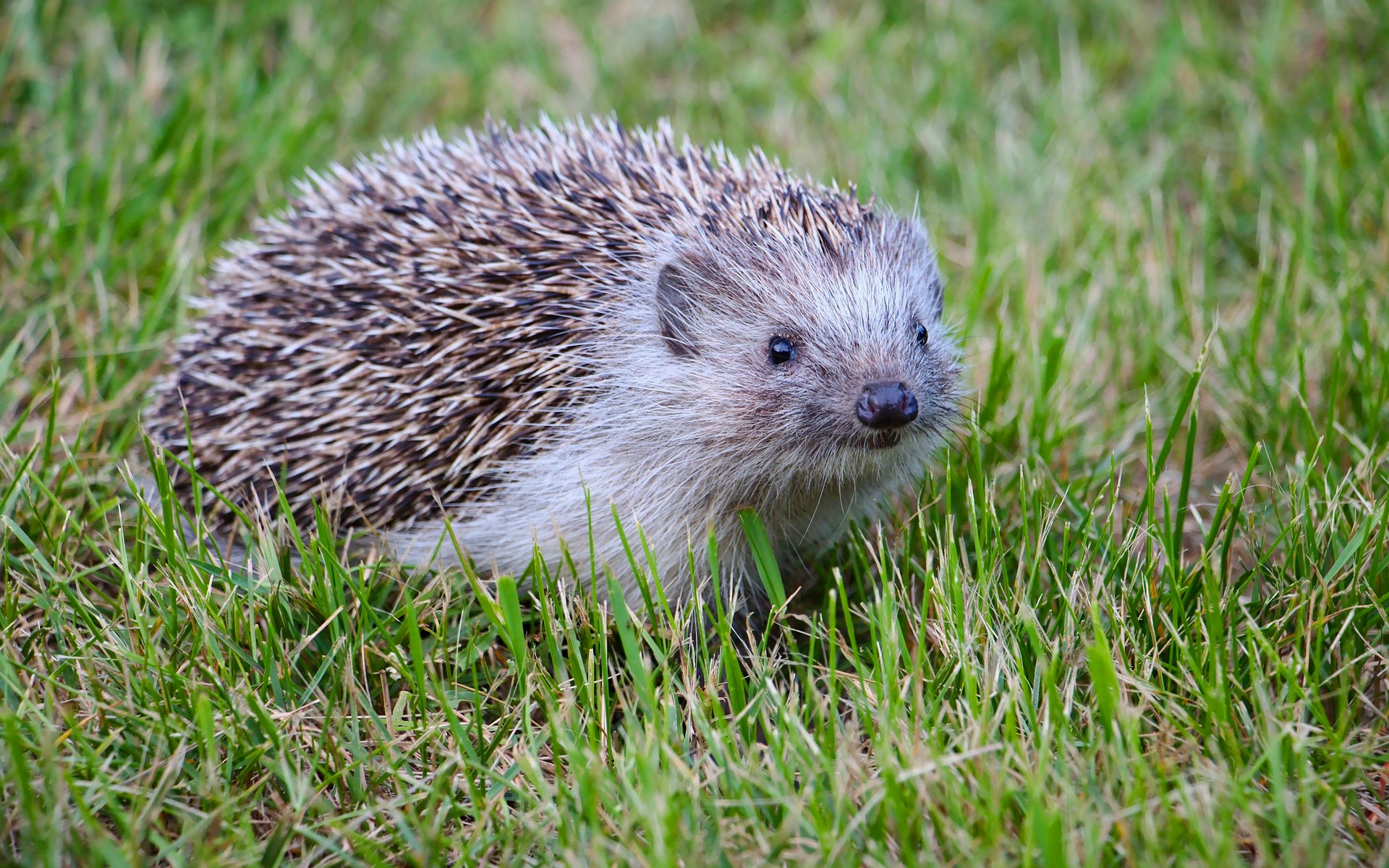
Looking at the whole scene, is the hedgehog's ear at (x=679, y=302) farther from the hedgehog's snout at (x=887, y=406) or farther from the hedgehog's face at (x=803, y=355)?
the hedgehog's snout at (x=887, y=406)

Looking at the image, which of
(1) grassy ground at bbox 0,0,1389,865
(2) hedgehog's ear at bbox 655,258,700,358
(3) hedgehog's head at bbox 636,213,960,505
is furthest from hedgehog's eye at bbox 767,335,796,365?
(1) grassy ground at bbox 0,0,1389,865

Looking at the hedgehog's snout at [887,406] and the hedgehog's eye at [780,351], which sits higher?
the hedgehog's eye at [780,351]

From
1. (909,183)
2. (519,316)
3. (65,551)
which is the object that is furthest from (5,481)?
(909,183)

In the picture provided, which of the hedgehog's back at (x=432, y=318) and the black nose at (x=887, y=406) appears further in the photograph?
the hedgehog's back at (x=432, y=318)

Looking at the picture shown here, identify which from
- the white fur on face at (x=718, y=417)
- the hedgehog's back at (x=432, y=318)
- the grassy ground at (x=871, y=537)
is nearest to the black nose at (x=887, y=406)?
the white fur on face at (x=718, y=417)

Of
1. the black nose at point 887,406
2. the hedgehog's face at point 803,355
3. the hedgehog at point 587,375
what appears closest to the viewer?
the black nose at point 887,406

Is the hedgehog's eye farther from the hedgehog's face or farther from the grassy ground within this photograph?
the grassy ground

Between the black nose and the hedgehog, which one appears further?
the hedgehog
